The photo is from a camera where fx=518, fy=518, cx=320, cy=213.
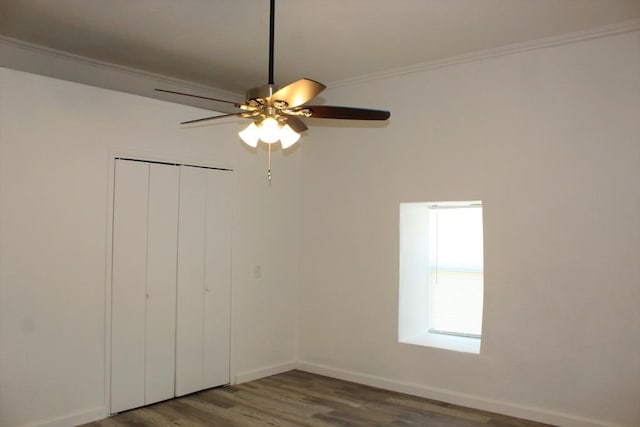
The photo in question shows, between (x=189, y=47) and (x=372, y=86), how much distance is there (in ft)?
5.74

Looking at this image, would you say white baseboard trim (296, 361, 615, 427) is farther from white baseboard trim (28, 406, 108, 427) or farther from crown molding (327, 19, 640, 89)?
crown molding (327, 19, 640, 89)

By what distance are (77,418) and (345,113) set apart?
2978mm

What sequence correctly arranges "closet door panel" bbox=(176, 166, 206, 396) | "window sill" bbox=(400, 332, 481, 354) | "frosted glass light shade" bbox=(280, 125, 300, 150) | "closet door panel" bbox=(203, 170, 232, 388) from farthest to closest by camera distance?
"closet door panel" bbox=(203, 170, 232, 388), "closet door panel" bbox=(176, 166, 206, 396), "window sill" bbox=(400, 332, 481, 354), "frosted glass light shade" bbox=(280, 125, 300, 150)

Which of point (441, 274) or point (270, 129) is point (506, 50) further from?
point (270, 129)

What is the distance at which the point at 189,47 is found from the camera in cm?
426

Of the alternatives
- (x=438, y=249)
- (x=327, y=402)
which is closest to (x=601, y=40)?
(x=438, y=249)

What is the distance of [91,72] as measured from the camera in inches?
182

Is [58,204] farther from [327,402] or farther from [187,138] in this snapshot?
[327,402]

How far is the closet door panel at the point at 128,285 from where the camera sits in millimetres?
4129

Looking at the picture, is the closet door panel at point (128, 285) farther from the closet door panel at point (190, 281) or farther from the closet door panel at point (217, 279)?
the closet door panel at point (217, 279)

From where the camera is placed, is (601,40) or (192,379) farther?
(192,379)

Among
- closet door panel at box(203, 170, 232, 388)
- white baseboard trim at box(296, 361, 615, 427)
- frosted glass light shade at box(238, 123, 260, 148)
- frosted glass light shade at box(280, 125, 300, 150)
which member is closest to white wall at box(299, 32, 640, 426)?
white baseboard trim at box(296, 361, 615, 427)

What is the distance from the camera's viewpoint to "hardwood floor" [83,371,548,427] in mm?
3920

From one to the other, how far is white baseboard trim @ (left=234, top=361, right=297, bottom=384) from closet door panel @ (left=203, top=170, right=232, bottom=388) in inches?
5.8
